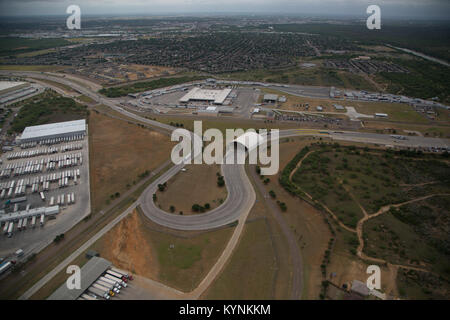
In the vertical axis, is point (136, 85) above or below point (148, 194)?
above

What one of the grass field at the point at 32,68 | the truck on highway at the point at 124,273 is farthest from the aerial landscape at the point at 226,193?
the grass field at the point at 32,68

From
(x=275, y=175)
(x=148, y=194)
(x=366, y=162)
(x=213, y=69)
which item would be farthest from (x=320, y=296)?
(x=213, y=69)

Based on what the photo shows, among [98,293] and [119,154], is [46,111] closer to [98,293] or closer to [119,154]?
[119,154]

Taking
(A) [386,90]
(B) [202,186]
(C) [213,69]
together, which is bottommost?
(B) [202,186]

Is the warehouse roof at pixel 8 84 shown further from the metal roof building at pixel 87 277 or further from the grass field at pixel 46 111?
the metal roof building at pixel 87 277

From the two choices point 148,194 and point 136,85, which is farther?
point 136,85
